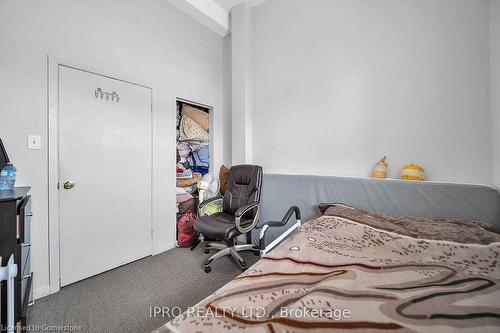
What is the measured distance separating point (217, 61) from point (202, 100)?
793 mm

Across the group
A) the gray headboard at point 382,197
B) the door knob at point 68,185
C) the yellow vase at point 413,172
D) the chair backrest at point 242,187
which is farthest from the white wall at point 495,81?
the door knob at point 68,185

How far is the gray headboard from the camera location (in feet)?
5.21

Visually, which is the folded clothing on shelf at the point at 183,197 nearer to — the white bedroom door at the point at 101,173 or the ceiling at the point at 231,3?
the white bedroom door at the point at 101,173

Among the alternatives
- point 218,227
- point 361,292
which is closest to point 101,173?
point 218,227

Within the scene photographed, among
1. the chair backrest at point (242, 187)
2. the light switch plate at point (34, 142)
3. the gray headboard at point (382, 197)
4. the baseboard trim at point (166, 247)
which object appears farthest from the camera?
the baseboard trim at point (166, 247)

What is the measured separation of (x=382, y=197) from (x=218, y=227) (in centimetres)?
159

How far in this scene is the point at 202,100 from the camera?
306 cm

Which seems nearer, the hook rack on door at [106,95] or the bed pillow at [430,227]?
the bed pillow at [430,227]

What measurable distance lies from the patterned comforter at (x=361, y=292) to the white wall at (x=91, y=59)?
1.91 m

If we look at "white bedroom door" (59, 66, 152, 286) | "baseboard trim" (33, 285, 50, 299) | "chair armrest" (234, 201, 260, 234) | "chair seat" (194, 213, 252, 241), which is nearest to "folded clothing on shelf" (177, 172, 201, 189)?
"white bedroom door" (59, 66, 152, 286)

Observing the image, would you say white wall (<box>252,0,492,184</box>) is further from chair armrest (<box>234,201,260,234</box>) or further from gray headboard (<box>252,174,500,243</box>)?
chair armrest (<box>234,201,260,234</box>)

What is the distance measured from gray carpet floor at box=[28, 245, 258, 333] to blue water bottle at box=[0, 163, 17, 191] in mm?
971

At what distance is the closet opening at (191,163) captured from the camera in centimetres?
283

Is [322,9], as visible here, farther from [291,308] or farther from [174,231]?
[174,231]
